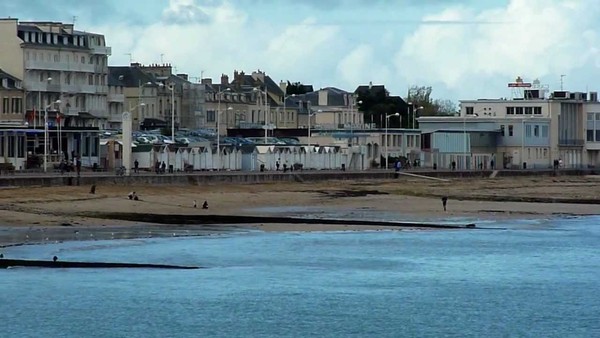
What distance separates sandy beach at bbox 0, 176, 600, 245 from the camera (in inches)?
2206

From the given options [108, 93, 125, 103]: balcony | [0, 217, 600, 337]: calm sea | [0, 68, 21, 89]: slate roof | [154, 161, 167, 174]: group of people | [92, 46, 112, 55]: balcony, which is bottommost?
[0, 217, 600, 337]: calm sea

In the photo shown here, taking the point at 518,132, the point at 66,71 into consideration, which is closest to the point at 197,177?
the point at 66,71

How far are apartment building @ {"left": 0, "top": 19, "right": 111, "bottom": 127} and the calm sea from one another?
67.1m

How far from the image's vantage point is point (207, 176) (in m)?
87.1

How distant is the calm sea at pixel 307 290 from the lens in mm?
37344

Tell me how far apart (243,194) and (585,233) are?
21979 mm

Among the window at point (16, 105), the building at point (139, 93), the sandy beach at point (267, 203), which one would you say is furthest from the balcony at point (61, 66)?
the sandy beach at point (267, 203)

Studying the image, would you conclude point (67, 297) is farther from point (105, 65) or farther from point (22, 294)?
point (105, 65)

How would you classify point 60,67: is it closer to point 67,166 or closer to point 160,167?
point 160,167

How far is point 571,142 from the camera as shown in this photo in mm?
143500

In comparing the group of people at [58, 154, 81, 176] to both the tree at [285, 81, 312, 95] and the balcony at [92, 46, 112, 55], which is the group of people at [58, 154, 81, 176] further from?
the tree at [285, 81, 312, 95]

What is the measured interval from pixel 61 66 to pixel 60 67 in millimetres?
132

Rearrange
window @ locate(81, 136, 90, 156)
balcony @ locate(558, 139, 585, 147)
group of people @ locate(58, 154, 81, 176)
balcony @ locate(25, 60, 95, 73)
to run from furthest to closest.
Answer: balcony @ locate(558, 139, 585, 147), balcony @ locate(25, 60, 95, 73), window @ locate(81, 136, 90, 156), group of people @ locate(58, 154, 81, 176)

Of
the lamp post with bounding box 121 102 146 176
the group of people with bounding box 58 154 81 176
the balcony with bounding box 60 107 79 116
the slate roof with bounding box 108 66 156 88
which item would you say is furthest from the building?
the lamp post with bounding box 121 102 146 176
